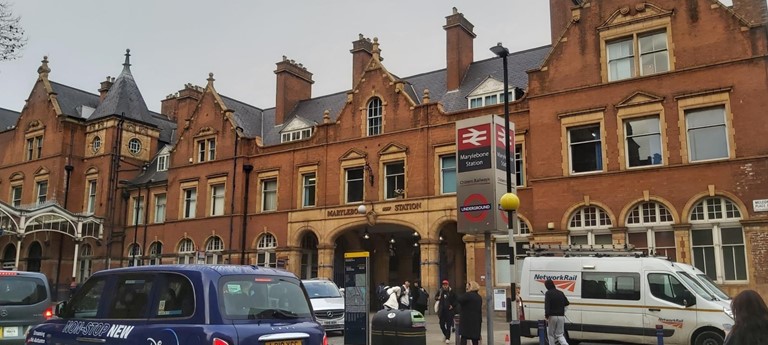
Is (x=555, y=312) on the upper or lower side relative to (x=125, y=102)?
lower

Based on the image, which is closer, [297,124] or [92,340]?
[92,340]

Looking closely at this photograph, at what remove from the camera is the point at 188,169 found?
3953 cm

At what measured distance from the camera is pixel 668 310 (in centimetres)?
1528

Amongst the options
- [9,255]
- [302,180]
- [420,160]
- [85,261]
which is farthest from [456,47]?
[9,255]

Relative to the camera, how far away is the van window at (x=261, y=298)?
7234 mm

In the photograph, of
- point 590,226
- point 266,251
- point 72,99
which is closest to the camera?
point 590,226

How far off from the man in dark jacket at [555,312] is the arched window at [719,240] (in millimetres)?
10205

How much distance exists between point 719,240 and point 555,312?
423 inches

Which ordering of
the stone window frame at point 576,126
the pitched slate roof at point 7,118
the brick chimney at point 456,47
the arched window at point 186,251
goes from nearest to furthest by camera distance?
the stone window frame at point 576,126, the brick chimney at point 456,47, the arched window at point 186,251, the pitched slate roof at point 7,118

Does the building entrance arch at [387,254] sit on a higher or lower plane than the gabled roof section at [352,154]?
lower

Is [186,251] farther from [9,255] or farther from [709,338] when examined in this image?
[709,338]

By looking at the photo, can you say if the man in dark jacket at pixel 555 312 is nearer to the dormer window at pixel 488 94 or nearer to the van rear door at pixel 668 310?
the van rear door at pixel 668 310

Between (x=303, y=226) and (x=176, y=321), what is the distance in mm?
26673

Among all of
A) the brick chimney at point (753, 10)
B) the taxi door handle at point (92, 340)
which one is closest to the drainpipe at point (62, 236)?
the taxi door handle at point (92, 340)
